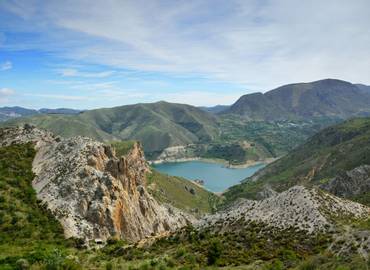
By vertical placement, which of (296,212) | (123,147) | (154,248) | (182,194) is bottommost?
(182,194)

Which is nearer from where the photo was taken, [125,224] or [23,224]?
[23,224]

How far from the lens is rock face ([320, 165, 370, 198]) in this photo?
9666cm

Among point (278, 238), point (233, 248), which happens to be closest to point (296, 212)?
point (278, 238)

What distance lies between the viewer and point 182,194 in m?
173

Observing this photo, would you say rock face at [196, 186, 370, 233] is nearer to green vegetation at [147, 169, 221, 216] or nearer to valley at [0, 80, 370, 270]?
valley at [0, 80, 370, 270]

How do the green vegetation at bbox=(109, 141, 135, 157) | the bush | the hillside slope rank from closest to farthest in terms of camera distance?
the hillside slope < the bush < the green vegetation at bbox=(109, 141, 135, 157)

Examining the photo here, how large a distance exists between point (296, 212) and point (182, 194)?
136043mm

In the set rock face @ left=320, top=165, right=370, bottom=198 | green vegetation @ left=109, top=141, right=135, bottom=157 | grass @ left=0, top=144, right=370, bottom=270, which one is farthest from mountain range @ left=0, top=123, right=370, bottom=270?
green vegetation @ left=109, top=141, right=135, bottom=157

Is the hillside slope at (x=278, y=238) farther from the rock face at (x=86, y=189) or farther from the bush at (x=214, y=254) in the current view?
the rock face at (x=86, y=189)

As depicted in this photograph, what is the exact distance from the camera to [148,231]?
59.8m

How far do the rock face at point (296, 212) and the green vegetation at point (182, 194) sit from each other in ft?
343

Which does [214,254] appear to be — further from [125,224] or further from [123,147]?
[123,147]

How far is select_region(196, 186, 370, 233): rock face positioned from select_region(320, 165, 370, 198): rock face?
188 feet

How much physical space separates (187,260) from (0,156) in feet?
112
